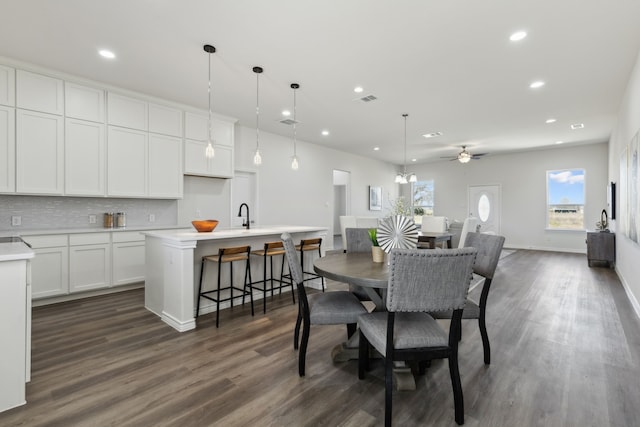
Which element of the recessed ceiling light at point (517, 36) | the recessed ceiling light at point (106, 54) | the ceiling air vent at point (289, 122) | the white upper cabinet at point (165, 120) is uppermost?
the ceiling air vent at point (289, 122)

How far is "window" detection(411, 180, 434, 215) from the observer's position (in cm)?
1066

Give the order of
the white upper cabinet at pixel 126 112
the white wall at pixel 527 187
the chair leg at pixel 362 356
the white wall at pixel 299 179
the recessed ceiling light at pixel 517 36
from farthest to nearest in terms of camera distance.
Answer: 1. the white wall at pixel 527 187
2. the white wall at pixel 299 179
3. the white upper cabinet at pixel 126 112
4. the recessed ceiling light at pixel 517 36
5. the chair leg at pixel 362 356

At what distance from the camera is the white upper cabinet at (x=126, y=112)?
427 centimetres

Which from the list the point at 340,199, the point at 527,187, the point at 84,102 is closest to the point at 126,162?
the point at 84,102

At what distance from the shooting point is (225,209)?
5.95 meters

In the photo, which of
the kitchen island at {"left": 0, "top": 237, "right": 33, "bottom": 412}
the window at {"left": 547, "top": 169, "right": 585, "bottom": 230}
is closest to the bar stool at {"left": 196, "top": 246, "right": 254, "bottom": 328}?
the kitchen island at {"left": 0, "top": 237, "right": 33, "bottom": 412}

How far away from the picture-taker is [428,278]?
63.1 inches

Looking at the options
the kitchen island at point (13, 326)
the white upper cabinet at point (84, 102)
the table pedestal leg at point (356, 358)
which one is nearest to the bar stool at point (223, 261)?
the table pedestal leg at point (356, 358)

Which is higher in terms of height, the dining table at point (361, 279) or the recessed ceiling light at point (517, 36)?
the recessed ceiling light at point (517, 36)

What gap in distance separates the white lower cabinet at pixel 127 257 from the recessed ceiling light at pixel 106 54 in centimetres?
229

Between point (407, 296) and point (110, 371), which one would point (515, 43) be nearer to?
point (407, 296)

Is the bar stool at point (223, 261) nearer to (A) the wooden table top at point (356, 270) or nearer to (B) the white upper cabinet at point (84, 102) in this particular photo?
(A) the wooden table top at point (356, 270)

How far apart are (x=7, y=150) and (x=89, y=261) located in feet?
5.16

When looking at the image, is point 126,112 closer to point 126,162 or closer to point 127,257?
point 126,162
